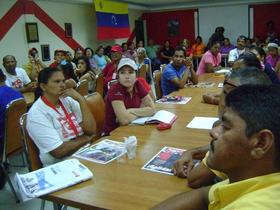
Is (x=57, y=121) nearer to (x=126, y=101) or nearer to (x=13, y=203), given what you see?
(x=126, y=101)

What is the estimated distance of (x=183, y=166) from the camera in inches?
58.7

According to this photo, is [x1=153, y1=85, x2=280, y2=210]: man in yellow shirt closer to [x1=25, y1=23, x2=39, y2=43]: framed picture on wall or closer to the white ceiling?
[x1=25, y1=23, x2=39, y2=43]: framed picture on wall

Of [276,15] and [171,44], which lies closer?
[276,15]

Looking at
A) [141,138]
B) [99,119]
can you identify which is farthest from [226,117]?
[99,119]

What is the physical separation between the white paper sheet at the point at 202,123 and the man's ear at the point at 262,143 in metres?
1.32

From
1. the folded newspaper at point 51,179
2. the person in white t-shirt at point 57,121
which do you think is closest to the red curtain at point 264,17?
the person in white t-shirt at point 57,121

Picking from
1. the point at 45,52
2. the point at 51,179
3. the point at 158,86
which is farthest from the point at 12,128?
the point at 45,52

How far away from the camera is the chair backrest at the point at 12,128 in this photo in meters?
2.61

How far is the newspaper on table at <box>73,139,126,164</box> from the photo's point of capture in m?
1.70

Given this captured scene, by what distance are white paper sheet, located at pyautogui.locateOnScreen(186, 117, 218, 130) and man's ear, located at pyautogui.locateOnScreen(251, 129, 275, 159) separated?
1322mm

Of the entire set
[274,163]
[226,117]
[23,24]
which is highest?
[23,24]

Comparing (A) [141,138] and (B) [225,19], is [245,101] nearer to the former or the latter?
(A) [141,138]

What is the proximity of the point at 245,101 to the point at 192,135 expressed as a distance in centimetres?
119

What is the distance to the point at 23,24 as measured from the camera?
264 inches
